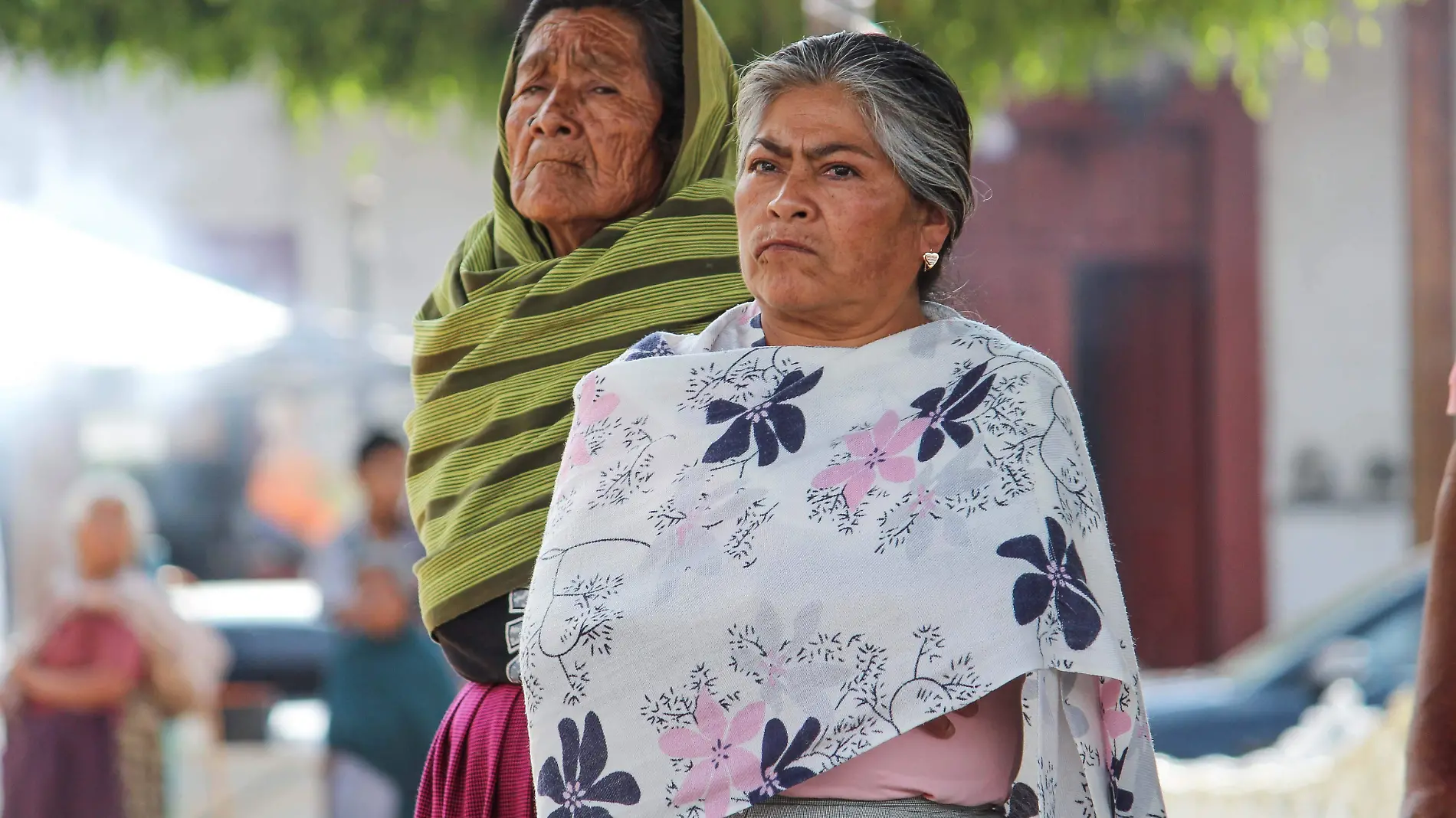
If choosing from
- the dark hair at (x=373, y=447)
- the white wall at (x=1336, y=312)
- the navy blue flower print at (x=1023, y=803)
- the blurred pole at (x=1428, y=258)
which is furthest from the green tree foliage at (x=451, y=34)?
the white wall at (x=1336, y=312)

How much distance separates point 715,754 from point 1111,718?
446 mm

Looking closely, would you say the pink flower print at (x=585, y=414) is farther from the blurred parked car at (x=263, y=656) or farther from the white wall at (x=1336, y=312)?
the white wall at (x=1336, y=312)

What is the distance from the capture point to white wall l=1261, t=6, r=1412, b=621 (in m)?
9.98

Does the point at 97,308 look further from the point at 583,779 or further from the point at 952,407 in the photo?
the point at 952,407

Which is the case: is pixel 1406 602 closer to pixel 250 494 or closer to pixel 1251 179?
pixel 1251 179

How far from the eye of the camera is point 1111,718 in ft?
6.16

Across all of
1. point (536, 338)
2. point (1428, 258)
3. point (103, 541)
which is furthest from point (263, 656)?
point (536, 338)

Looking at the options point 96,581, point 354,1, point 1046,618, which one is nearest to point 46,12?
point 354,1

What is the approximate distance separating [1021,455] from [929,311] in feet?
0.92

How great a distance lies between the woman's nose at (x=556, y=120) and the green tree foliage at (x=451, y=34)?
2567mm

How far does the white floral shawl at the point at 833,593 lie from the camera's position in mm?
1839

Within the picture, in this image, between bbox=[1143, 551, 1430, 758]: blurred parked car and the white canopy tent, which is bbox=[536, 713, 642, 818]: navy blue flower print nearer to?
bbox=[1143, 551, 1430, 758]: blurred parked car

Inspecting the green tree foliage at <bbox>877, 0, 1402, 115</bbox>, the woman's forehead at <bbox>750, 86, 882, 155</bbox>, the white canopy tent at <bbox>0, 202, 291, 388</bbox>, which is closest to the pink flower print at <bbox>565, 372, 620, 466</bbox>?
the woman's forehead at <bbox>750, 86, 882, 155</bbox>

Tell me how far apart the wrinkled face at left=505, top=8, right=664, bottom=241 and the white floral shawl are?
1.84ft
